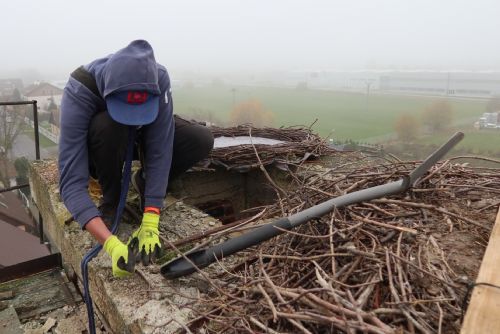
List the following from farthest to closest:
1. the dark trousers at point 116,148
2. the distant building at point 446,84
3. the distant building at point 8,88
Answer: the distant building at point 8,88 < the distant building at point 446,84 < the dark trousers at point 116,148

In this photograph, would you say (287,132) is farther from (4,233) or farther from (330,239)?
(4,233)

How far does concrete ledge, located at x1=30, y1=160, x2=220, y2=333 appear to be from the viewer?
172 centimetres

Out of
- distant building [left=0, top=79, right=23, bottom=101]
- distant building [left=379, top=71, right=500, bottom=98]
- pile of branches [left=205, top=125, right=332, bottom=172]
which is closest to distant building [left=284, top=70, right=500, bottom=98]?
distant building [left=379, top=71, right=500, bottom=98]

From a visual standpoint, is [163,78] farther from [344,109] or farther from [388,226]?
[344,109]

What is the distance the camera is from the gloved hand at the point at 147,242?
212 centimetres

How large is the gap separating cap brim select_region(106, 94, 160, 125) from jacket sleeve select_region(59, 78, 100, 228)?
0.27 meters

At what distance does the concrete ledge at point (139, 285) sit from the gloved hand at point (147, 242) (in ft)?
0.21

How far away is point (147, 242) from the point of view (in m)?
2.17

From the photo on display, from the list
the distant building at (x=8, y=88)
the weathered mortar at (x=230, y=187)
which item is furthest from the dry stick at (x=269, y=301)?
the distant building at (x=8, y=88)

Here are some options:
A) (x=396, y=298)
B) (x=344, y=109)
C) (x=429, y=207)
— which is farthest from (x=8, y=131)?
(x=344, y=109)

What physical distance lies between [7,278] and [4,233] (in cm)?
584

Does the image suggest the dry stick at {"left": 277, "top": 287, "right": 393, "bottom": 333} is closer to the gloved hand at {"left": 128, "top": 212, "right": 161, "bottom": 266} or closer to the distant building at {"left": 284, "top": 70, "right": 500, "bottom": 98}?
the gloved hand at {"left": 128, "top": 212, "right": 161, "bottom": 266}

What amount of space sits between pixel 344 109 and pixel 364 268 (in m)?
19.5

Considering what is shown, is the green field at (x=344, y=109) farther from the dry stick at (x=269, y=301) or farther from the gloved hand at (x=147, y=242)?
the dry stick at (x=269, y=301)
